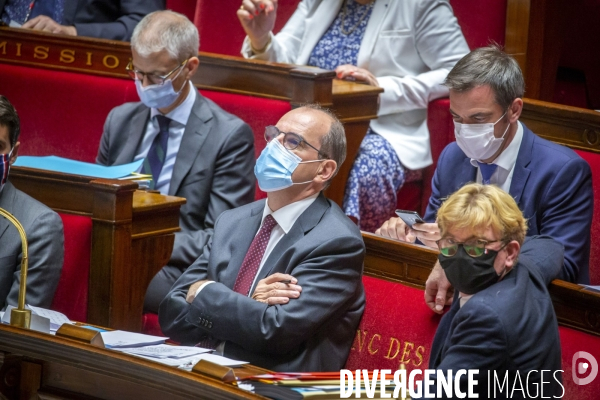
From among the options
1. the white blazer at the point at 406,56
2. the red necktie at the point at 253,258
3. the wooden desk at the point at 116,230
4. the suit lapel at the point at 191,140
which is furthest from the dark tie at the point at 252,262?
→ the white blazer at the point at 406,56

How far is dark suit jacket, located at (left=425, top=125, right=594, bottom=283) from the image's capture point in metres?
1.92

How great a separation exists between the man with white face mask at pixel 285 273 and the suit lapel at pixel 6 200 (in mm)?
404

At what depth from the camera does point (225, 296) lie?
1.78 metres

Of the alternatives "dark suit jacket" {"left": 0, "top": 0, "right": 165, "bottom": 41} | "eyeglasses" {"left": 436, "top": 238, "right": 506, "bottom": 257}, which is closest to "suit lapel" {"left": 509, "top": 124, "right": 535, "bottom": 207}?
"eyeglasses" {"left": 436, "top": 238, "right": 506, "bottom": 257}

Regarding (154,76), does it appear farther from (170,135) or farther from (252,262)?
(252,262)

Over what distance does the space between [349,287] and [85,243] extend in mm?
700

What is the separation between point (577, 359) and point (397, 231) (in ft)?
1.74

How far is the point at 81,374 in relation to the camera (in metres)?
1.55

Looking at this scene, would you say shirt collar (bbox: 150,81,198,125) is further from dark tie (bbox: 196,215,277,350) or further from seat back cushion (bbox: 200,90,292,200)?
dark tie (bbox: 196,215,277,350)

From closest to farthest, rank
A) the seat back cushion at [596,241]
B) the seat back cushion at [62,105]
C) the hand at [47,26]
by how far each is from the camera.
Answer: the seat back cushion at [596,241], the seat back cushion at [62,105], the hand at [47,26]

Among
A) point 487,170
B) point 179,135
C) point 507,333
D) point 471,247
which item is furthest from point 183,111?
point 507,333

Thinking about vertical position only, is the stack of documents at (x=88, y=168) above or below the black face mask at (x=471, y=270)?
above

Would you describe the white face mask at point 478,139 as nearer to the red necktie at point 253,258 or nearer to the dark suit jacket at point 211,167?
the red necktie at point 253,258

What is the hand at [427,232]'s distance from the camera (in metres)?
1.92
